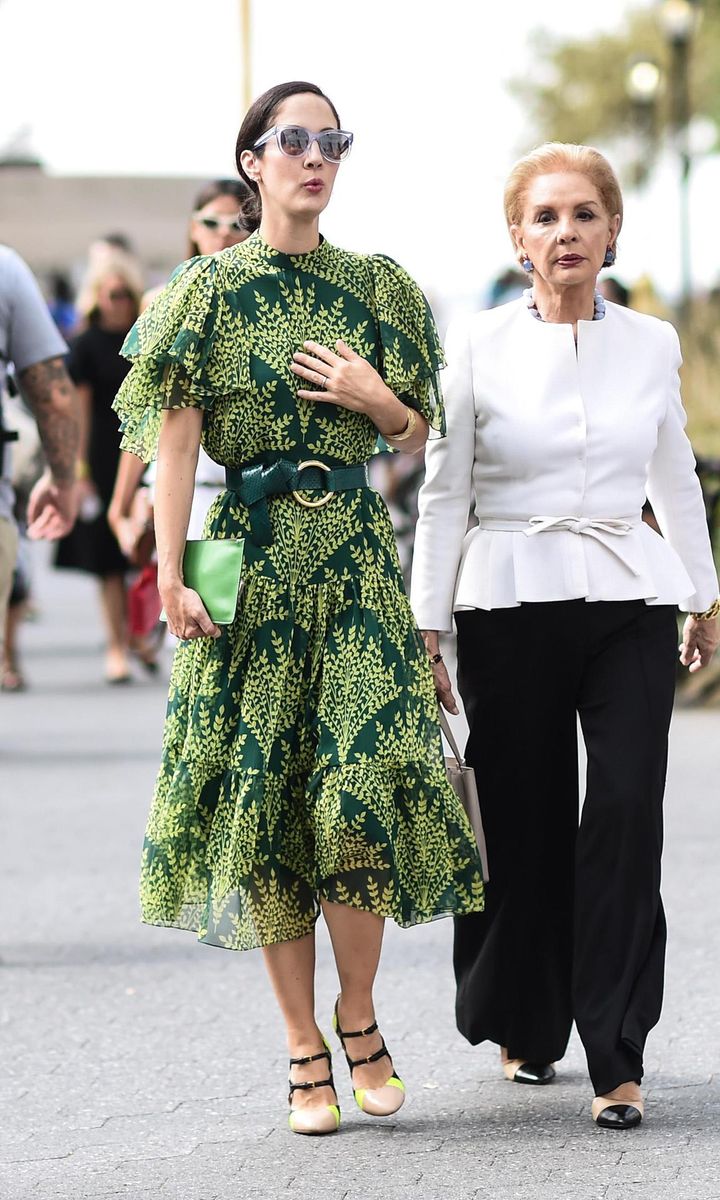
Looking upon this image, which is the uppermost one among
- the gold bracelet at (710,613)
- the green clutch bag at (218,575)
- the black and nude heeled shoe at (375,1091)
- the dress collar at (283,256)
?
the dress collar at (283,256)

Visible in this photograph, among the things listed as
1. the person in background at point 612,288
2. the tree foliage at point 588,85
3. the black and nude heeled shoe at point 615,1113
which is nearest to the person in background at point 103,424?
the person in background at point 612,288

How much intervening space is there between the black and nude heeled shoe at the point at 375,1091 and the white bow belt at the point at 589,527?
110 cm

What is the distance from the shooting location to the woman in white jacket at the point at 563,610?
15.2ft

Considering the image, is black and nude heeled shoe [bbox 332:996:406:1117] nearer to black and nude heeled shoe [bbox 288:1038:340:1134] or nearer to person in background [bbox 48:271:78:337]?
black and nude heeled shoe [bbox 288:1038:340:1134]

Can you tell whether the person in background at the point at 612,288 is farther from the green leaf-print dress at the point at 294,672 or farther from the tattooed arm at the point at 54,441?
the green leaf-print dress at the point at 294,672

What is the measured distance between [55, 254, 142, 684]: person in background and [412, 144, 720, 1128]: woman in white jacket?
7.12 metres

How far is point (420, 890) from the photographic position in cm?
456

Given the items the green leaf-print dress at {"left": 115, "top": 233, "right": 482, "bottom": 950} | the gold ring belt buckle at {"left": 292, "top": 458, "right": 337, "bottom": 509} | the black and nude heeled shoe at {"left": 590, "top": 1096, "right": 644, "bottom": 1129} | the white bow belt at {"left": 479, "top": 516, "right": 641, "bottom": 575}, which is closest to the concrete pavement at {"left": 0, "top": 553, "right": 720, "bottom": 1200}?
the black and nude heeled shoe at {"left": 590, "top": 1096, "right": 644, "bottom": 1129}

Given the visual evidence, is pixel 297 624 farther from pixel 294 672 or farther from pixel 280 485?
pixel 280 485

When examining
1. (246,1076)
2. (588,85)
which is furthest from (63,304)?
(588,85)

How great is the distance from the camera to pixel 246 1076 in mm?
5117

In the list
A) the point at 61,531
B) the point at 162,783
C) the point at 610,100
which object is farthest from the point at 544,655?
the point at 610,100

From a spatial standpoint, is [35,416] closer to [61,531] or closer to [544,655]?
[61,531]

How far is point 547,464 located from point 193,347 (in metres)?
0.80
